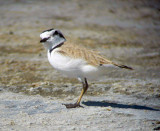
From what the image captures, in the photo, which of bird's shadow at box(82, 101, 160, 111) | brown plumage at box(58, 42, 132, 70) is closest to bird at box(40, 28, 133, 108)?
brown plumage at box(58, 42, 132, 70)

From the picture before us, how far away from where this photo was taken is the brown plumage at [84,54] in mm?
5288

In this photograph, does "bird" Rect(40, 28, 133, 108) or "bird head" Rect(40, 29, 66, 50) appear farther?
"bird head" Rect(40, 29, 66, 50)

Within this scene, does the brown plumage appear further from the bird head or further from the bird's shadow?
the bird's shadow

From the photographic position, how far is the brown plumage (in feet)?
17.3

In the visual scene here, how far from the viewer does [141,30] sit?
452 inches

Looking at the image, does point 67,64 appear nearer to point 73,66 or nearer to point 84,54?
point 73,66

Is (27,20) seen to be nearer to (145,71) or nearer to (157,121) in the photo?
(145,71)

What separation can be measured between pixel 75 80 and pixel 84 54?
1.62m

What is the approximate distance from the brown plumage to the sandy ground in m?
0.43

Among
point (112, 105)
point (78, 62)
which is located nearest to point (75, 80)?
point (112, 105)

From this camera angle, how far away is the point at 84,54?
17.7 feet

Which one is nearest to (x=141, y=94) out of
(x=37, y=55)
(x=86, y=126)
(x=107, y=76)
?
(x=107, y=76)

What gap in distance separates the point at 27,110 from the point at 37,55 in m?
3.42

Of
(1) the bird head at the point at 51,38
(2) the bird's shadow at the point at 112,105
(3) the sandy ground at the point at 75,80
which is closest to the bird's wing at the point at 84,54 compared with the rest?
(1) the bird head at the point at 51,38
